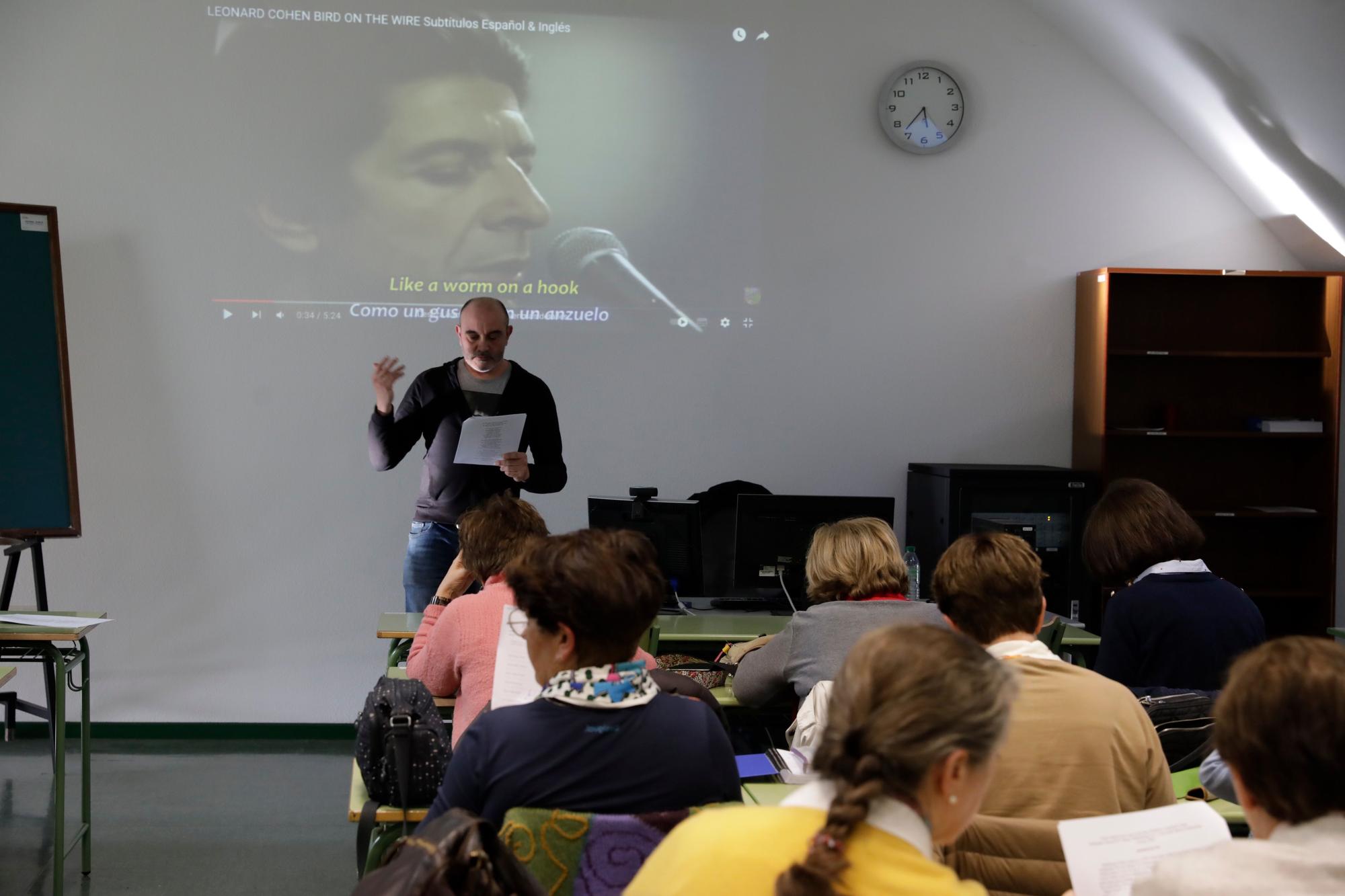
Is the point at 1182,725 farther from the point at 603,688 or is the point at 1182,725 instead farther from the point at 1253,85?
the point at 1253,85

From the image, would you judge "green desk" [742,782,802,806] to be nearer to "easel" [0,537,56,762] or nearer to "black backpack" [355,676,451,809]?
"black backpack" [355,676,451,809]

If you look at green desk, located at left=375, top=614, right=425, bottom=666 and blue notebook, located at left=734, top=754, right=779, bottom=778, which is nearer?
blue notebook, located at left=734, top=754, right=779, bottom=778

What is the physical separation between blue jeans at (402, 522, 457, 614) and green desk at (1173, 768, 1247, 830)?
8.60 ft

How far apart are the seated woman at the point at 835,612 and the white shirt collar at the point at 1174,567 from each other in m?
0.56

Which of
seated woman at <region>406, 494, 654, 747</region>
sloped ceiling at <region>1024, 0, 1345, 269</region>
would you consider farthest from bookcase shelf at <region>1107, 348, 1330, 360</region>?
seated woman at <region>406, 494, 654, 747</region>

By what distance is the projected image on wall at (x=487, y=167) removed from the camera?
195 inches

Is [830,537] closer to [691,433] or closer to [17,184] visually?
[691,433]

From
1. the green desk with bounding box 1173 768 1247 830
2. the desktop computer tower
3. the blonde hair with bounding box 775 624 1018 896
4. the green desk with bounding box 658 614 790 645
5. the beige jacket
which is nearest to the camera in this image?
the blonde hair with bounding box 775 624 1018 896

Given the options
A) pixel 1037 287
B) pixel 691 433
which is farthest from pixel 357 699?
pixel 1037 287

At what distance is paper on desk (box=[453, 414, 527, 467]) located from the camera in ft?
13.0

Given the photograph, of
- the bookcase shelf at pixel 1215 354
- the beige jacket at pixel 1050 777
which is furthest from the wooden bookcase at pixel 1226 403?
the beige jacket at pixel 1050 777

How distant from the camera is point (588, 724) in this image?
1607mm

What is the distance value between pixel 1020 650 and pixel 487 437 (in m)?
2.41

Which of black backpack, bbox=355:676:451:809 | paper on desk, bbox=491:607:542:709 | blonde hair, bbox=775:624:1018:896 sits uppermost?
blonde hair, bbox=775:624:1018:896
